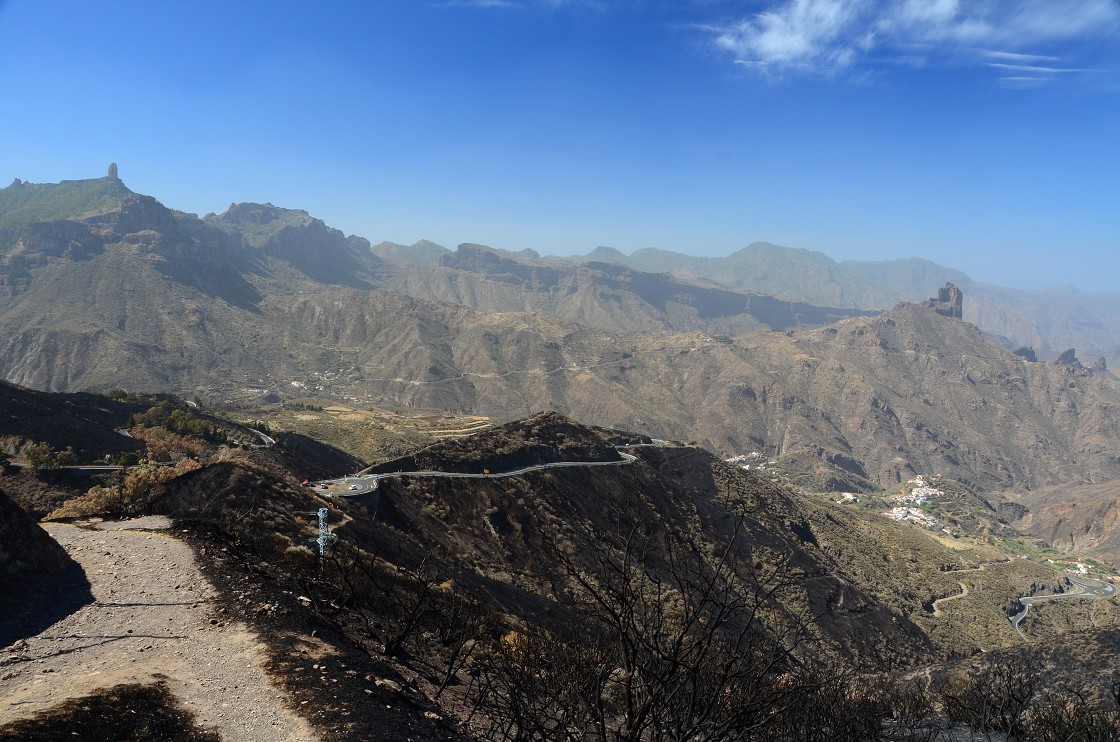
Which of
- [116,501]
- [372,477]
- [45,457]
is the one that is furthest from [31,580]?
[45,457]

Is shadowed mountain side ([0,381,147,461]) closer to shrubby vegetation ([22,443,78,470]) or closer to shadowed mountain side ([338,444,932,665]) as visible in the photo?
shrubby vegetation ([22,443,78,470])

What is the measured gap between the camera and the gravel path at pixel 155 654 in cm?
1160

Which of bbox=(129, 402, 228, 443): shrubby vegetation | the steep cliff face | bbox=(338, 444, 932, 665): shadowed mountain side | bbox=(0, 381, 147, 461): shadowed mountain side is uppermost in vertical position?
the steep cliff face

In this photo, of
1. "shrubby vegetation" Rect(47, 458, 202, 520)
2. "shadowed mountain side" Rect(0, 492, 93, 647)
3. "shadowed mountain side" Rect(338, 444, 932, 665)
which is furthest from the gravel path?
"shadowed mountain side" Rect(338, 444, 932, 665)

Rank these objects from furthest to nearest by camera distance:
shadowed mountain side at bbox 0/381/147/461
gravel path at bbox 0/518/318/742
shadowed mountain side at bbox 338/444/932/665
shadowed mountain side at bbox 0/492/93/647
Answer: shadowed mountain side at bbox 0/381/147/461 → shadowed mountain side at bbox 338/444/932/665 → shadowed mountain side at bbox 0/492/93/647 → gravel path at bbox 0/518/318/742

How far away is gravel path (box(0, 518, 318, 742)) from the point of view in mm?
11602

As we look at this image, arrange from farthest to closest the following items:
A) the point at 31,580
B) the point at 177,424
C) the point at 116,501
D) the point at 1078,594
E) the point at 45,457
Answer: the point at 1078,594, the point at 177,424, the point at 45,457, the point at 116,501, the point at 31,580

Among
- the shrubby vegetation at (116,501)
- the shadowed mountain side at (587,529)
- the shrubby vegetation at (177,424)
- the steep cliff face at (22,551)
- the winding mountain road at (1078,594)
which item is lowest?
the winding mountain road at (1078,594)

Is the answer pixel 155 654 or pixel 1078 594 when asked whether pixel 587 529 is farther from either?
pixel 1078 594

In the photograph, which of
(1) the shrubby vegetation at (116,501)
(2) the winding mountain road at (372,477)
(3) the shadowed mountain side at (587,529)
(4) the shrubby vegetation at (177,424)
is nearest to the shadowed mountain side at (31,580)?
(1) the shrubby vegetation at (116,501)

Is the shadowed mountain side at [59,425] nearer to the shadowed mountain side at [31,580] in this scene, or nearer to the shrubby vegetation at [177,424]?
the shrubby vegetation at [177,424]

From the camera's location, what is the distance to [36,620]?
14.8m

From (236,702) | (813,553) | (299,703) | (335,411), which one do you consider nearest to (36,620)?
(236,702)

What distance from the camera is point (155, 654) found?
13711 mm
